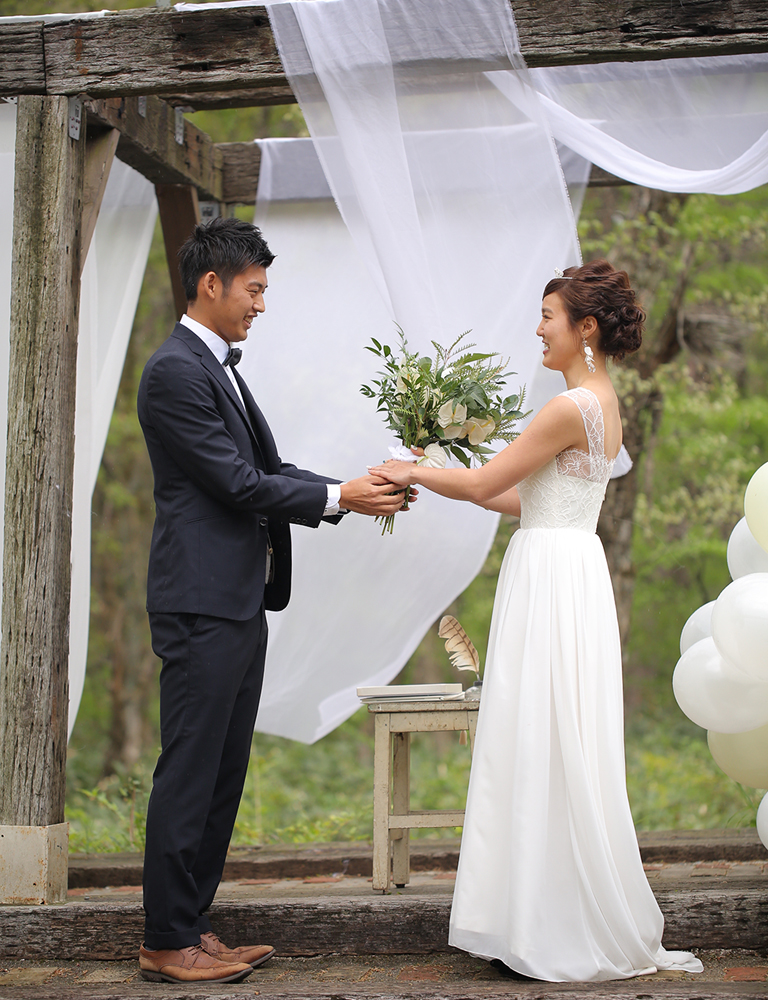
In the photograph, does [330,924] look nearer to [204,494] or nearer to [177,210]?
[204,494]

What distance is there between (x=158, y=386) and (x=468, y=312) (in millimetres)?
1246

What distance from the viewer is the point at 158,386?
2.83 m

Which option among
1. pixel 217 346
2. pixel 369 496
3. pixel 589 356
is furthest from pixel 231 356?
pixel 589 356

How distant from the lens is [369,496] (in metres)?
3.06

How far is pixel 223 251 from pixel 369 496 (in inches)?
33.4

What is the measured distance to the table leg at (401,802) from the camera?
354cm

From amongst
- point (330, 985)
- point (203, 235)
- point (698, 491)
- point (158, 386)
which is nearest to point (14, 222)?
point (203, 235)

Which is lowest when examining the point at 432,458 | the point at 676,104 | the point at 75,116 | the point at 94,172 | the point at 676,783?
the point at 676,783

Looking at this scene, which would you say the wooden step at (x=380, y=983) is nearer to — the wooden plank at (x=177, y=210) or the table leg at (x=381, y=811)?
the table leg at (x=381, y=811)

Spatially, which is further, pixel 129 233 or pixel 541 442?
pixel 129 233

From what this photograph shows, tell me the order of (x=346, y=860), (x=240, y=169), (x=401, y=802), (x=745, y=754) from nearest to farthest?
1. (x=745, y=754)
2. (x=401, y=802)
3. (x=346, y=860)
4. (x=240, y=169)

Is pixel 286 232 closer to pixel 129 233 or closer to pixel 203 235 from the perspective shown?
pixel 129 233

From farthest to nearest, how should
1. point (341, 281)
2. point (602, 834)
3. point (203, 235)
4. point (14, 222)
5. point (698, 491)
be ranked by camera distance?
point (698, 491)
point (341, 281)
point (14, 222)
point (203, 235)
point (602, 834)

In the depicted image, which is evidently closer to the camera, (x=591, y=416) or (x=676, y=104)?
(x=591, y=416)
